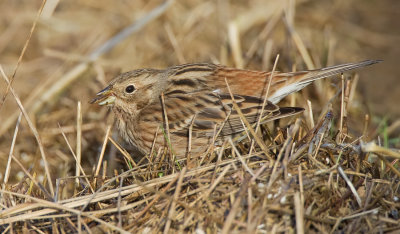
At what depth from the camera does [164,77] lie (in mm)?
4648

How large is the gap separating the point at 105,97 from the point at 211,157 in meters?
1.26

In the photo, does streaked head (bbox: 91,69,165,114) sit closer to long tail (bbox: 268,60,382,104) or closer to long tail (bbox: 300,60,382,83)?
long tail (bbox: 268,60,382,104)

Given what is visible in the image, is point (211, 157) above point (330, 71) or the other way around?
the other way around

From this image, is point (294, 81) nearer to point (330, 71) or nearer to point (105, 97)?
point (330, 71)

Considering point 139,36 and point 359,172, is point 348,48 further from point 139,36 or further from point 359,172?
point 359,172

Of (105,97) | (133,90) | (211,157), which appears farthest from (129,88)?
(211,157)

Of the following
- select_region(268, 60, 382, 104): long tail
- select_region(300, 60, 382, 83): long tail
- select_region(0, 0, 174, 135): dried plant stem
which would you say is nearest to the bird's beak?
select_region(268, 60, 382, 104): long tail

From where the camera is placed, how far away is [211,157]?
12.2ft

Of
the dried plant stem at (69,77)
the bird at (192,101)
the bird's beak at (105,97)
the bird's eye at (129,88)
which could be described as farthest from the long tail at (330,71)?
Answer: the dried plant stem at (69,77)

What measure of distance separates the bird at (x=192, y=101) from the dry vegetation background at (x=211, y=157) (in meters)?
0.25

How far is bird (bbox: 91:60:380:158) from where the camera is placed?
4.18 meters

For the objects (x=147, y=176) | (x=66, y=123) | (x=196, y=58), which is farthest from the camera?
(x=196, y=58)

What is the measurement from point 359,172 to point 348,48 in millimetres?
4129

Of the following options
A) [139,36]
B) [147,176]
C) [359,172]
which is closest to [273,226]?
[359,172]
